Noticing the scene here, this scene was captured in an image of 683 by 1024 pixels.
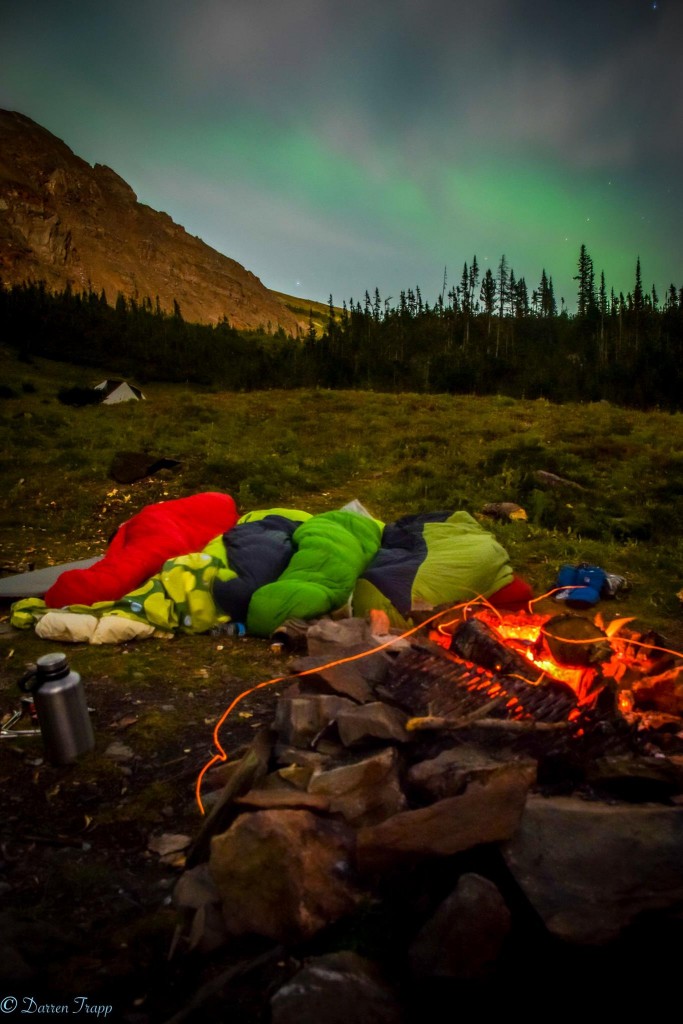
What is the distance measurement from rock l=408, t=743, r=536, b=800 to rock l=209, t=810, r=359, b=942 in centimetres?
43

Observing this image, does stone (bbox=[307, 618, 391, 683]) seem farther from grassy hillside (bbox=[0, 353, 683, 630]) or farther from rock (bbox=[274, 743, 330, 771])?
grassy hillside (bbox=[0, 353, 683, 630])

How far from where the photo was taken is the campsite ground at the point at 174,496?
1.99 metres

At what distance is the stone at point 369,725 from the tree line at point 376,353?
2086 cm

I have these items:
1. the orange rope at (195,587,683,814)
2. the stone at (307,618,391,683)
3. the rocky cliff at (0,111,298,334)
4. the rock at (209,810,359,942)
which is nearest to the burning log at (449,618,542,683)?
the orange rope at (195,587,683,814)

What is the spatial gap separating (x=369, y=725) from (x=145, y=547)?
3.35 metres

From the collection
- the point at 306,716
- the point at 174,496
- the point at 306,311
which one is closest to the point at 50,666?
the point at 306,716

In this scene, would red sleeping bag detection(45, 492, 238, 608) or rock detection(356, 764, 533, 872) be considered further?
red sleeping bag detection(45, 492, 238, 608)

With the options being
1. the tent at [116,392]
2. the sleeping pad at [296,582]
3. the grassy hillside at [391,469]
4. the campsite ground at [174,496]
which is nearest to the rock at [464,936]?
the campsite ground at [174,496]

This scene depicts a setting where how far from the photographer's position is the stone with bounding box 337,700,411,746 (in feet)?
7.82

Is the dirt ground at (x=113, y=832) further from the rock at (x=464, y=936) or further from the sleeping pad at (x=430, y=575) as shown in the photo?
the sleeping pad at (x=430, y=575)

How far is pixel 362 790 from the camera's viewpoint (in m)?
2.15

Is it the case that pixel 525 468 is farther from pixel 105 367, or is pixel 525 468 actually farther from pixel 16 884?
pixel 105 367

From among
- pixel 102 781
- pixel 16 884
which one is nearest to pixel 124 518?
pixel 102 781

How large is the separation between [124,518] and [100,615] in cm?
396
